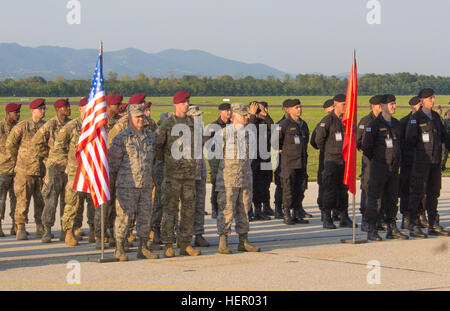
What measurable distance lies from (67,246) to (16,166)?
2.02 meters

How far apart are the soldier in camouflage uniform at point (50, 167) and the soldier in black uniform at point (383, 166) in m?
4.85

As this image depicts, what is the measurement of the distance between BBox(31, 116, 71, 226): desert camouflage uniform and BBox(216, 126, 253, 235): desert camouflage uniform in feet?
9.03

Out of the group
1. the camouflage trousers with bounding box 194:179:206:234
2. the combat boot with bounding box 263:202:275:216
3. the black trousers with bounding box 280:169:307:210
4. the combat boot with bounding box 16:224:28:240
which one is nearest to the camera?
the camouflage trousers with bounding box 194:179:206:234

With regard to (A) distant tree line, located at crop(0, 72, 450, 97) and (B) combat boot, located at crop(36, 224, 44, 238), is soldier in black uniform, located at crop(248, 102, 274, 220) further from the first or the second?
(A) distant tree line, located at crop(0, 72, 450, 97)

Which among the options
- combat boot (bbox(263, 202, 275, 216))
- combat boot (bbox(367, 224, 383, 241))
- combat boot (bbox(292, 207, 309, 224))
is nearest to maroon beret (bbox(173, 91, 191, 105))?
combat boot (bbox(367, 224, 383, 241))

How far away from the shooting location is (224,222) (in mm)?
10859

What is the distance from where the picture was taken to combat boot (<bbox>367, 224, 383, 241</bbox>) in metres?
11.9

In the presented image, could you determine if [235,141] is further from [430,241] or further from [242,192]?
[430,241]

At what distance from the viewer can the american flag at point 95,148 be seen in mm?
10133

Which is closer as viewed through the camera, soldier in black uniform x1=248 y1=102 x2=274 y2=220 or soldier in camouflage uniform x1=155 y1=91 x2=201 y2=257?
soldier in camouflage uniform x1=155 y1=91 x2=201 y2=257

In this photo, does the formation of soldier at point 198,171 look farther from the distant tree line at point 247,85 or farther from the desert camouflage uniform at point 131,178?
the distant tree line at point 247,85

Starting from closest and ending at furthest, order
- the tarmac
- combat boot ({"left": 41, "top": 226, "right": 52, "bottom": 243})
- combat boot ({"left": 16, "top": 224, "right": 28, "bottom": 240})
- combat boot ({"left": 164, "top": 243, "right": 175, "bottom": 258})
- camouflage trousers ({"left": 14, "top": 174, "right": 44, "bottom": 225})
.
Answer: the tarmac → combat boot ({"left": 164, "top": 243, "right": 175, "bottom": 258}) → combat boot ({"left": 41, "top": 226, "right": 52, "bottom": 243}) → combat boot ({"left": 16, "top": 224, "right": 28, "bottom": 240}) → camouflage trousers ({"left": 14, "top": 174, "right": 44, "bottom": 225})

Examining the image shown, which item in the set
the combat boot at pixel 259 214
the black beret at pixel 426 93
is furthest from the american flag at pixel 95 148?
the black beret at pixel 426 93

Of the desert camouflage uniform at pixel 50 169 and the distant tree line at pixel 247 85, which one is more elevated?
the distant tree line at pixel 247 85
